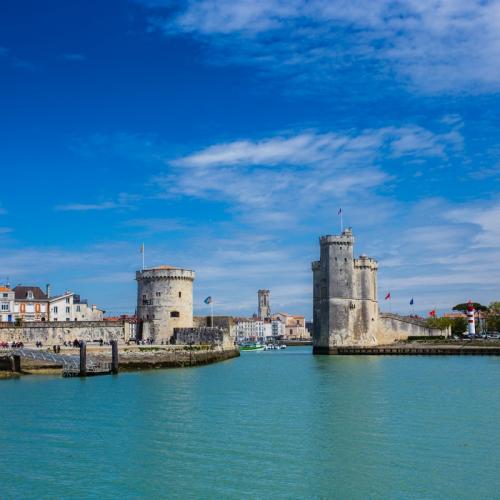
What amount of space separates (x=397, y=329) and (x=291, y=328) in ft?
375

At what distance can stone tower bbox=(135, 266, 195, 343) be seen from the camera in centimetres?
5522

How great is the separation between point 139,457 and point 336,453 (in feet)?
17.0

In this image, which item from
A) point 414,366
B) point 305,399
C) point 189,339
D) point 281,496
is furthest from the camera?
point 189,339

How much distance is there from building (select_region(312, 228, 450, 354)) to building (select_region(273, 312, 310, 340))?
4450 inches

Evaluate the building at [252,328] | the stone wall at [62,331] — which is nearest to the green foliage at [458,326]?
the stone wall at [62,331]

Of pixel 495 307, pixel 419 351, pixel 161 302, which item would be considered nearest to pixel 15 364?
pixel 161 302

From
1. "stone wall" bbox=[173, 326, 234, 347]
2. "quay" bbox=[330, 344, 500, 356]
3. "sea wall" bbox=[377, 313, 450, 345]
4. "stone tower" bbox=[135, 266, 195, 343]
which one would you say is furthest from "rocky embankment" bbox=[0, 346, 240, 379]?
"sea wall" bbox=[377, 313, 450, 345]

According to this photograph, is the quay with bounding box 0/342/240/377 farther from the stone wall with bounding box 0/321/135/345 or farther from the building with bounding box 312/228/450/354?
the building with bounding box 312/228/450/354

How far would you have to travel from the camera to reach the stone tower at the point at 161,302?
55219mm

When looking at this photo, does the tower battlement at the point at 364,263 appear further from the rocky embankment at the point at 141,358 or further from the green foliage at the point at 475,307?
the green foliage at the point at 475,307

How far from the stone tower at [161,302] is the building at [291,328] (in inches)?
5015

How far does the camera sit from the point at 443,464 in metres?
17.6

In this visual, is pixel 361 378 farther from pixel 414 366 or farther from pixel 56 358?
pixel 56 358

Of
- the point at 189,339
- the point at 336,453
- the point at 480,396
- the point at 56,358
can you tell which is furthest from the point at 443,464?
the point at 189,339
